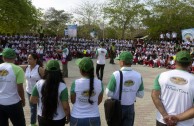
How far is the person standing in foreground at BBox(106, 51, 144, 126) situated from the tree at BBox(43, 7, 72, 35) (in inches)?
2190

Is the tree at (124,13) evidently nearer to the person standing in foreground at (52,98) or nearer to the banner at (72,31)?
the banner at (72,31)

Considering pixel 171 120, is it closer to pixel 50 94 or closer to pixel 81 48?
pixel 50 94

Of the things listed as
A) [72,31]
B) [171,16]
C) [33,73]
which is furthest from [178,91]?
[171,16]

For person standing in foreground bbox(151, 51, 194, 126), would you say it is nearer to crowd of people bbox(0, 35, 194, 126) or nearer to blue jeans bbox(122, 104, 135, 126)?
crowd of people bbox(0, 35, 194, 126)

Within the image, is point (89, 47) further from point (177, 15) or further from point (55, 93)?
point (55, 93)

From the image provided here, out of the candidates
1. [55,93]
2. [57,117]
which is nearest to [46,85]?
[55,93]

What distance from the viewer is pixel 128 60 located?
4.85m

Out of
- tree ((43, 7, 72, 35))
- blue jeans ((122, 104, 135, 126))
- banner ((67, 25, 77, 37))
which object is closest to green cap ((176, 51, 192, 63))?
blue jeans ((122, 104, 135, 126))

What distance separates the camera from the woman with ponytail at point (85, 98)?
402 centimetres

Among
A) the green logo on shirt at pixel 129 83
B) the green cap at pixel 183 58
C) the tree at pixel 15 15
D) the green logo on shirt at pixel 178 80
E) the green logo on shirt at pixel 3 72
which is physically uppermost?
the tree at pixel 15 15

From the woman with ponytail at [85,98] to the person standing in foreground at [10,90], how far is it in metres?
1.18

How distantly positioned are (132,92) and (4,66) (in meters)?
1.97

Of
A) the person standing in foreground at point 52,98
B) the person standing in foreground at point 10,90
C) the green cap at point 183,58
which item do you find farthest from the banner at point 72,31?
the green cap at point 183,58

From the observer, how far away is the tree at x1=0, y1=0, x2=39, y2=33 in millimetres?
26469
